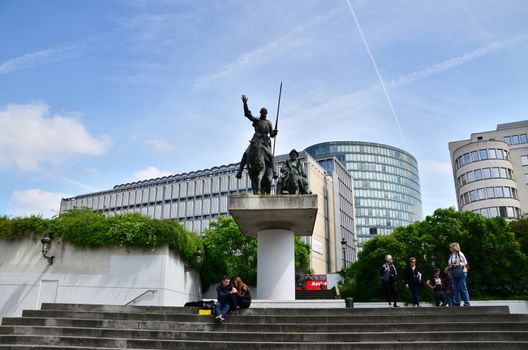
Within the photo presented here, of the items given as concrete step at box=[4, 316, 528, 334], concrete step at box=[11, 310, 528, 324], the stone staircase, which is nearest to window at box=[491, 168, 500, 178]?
the stone staircase

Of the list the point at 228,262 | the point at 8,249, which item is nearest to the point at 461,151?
the point at 228,262

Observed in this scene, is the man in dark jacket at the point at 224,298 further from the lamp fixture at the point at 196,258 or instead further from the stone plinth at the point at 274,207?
the lamp fixture at the point at 196,258

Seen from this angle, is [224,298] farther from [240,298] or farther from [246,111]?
[246,111]

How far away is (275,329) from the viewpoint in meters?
10.4

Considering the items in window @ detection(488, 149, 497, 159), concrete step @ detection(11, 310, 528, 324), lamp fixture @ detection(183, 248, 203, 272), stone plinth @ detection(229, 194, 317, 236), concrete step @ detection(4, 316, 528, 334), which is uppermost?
window @ detection(488, 149, 497, 159)

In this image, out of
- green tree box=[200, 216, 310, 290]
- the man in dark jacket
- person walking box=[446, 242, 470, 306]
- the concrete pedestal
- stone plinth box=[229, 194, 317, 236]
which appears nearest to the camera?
the man in dark jacket

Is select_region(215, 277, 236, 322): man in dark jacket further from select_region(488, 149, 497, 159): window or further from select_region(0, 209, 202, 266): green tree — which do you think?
select_region(488, 149, 497, 159): window

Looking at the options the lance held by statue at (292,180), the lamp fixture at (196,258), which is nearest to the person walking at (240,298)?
the lance held by statue at (292,180)

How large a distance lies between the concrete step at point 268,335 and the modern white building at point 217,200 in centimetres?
5625

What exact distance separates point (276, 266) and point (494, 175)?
197ft

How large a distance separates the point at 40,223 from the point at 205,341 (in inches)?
572

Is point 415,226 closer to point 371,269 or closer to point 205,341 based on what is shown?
point 371,269

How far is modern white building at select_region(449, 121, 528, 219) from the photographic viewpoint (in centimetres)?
6388

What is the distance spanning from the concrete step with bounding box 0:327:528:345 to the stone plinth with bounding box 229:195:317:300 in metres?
5.37
